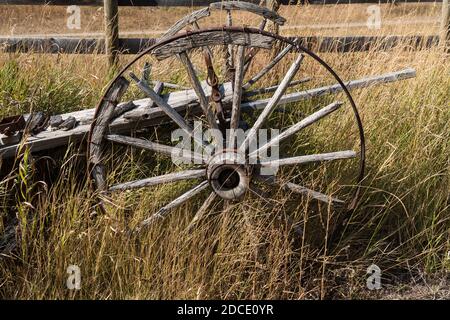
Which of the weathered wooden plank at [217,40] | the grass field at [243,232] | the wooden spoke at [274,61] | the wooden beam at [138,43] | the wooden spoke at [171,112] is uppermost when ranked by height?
the wooden beam at [138,43]

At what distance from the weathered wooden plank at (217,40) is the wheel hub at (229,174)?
0.55m

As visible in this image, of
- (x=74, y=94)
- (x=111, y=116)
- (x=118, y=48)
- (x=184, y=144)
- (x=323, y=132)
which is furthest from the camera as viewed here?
(x=118, y=48)

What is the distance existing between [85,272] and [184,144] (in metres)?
0.90

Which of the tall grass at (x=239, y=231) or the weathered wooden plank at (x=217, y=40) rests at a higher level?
the weathered wooden plank at (x=217, y=40)

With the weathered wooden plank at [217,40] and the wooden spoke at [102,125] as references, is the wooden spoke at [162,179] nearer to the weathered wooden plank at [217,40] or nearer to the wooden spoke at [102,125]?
the wooden spoke at [102,125]

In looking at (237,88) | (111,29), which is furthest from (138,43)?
(237,88)

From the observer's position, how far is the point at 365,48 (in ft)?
18.8

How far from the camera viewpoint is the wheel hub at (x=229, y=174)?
319cm

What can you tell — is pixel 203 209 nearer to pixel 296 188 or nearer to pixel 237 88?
pixel 296 188

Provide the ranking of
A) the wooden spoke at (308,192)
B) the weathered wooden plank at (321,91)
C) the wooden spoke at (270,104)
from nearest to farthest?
the wooden spoke at (270,104), the wooden spoke at (308,192), the weathered wooden plank at (321,91)

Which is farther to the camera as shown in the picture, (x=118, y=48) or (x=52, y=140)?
(x=118, y=48)

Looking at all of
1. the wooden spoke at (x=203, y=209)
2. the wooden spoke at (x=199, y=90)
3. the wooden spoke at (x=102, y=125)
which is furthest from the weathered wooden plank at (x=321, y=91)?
the wooden spoke at (x=102, y=125)
